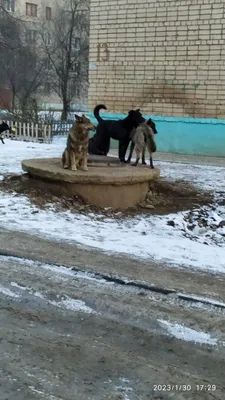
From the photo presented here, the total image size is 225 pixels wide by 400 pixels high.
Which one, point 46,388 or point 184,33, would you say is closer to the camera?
point 46,388

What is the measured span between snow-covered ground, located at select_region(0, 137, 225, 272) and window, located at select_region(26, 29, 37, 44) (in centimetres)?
3556

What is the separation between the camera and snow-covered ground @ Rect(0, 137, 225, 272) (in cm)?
515

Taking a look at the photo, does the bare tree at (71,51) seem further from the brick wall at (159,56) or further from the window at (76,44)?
the brick wall at (159,56)

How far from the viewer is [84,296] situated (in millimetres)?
3883

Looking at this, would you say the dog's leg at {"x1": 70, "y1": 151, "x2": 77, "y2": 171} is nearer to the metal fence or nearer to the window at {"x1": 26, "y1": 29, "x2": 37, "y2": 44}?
the metal fence

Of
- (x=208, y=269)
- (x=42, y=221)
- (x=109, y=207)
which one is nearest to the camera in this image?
(x=208, y=269)

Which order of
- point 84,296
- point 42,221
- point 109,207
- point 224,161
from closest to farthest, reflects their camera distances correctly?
point 84,296
point 42,221
point 109,207
point 224,161

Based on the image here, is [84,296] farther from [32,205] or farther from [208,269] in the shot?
[32,205]

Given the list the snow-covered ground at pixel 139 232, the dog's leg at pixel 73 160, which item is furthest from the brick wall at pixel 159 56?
the dog's leg at pixel 73 160

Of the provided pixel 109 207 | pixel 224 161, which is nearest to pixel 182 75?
pixel 224 161

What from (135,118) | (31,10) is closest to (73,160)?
(135,118)

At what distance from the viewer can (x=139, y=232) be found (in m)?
5.99

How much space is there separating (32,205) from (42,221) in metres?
0.67

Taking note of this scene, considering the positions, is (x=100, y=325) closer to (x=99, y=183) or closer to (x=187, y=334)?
(x=187, y=334)
